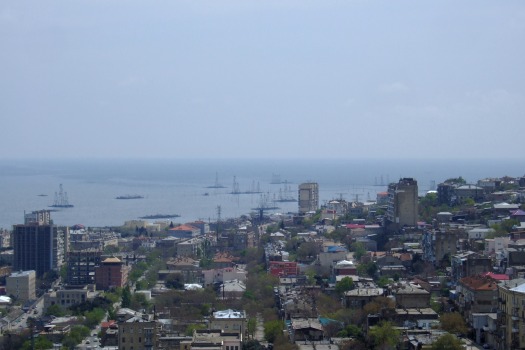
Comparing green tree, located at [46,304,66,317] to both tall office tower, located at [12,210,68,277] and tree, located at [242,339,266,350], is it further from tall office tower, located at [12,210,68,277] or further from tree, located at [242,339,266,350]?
tall office tower, located at [12,210,68,277]

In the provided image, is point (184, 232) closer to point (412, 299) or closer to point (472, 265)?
point (472, 265)

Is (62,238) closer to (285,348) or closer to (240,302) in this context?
(240,302)

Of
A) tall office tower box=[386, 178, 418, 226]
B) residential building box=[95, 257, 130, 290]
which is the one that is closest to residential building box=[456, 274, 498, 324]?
residential building box=[95, 257, 130, 290]

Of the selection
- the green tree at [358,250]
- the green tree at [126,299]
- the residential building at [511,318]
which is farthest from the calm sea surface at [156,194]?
the residential building at [511,318]

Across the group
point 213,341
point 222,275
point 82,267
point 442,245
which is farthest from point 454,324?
point 82,267

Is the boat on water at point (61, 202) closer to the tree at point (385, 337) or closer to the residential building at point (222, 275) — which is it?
the residential building at point (222, 275)

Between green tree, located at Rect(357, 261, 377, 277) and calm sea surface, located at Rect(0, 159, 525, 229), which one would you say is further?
calm sea surface, located at Rect(0, 159, 525, 229)

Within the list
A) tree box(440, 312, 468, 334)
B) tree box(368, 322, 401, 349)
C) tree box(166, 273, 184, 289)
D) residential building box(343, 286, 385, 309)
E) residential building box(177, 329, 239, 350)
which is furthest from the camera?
tree box(166, 273, 184, 289)
